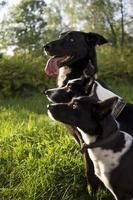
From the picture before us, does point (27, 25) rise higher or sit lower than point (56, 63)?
lower

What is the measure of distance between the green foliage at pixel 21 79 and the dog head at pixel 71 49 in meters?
8.70

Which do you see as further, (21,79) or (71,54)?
(21,79)

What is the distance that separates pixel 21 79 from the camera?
47.4ft

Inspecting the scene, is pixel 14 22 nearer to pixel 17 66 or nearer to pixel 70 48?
pixel 17 66

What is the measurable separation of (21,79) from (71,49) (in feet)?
30.0

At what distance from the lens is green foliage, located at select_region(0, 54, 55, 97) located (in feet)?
46.5

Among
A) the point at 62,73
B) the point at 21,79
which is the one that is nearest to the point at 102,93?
the point at 62,73

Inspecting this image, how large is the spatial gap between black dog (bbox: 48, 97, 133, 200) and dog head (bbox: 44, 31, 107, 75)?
3.69 feet

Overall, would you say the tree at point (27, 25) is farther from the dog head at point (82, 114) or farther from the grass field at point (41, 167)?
the dog head at point (82, 114)

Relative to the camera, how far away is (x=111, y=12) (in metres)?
23.0

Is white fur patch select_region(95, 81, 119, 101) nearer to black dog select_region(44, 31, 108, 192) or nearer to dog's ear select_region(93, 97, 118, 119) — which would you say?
black dog select_region(44, 31, 108, 192)

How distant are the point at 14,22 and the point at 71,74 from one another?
22.2m

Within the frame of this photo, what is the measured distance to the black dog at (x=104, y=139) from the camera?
4.30 m

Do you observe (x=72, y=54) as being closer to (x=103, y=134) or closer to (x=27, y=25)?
(x=103, y=134)
